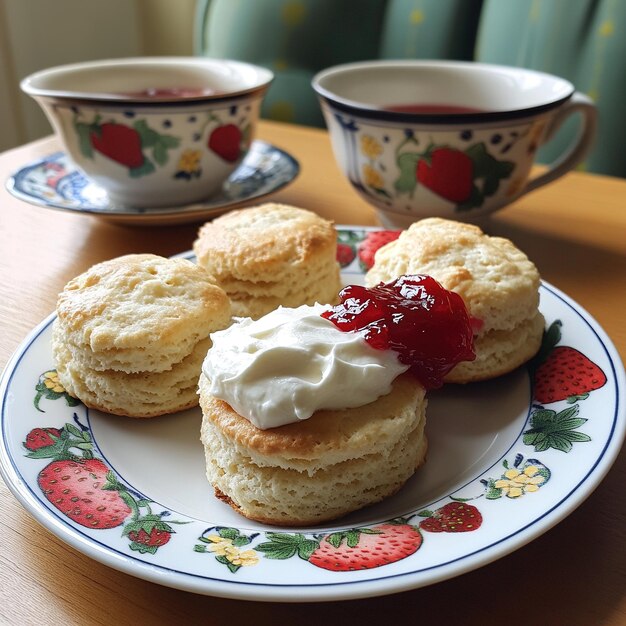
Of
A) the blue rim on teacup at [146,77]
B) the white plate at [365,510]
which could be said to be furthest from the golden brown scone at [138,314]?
the blue rim on teacup at [146,77]

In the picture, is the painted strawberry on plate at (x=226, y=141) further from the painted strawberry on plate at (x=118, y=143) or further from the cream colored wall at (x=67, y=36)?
the cream colored wall at (x=67, y=36)

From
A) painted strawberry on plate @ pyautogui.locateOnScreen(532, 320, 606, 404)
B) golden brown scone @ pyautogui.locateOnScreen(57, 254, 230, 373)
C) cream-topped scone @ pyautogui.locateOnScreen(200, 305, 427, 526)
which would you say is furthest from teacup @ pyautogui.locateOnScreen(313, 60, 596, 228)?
cream-topped scone @ pyautogui.locateOnScreen(200, 305, 427, 526)

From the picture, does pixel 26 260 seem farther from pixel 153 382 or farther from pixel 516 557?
pixel 516 557

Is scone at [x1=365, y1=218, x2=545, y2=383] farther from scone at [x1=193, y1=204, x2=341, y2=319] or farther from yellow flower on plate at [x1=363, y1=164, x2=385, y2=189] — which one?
yellow flower on plate at [x1=363, y1=164, x2=385, y2=189]

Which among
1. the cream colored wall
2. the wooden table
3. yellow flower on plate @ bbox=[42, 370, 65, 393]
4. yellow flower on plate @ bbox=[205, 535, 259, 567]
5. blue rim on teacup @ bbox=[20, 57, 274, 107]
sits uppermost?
blue rim on teacup @ bbox=[20, 57, 274, 107]

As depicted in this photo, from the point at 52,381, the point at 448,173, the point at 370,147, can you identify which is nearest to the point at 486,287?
the point at 448,173

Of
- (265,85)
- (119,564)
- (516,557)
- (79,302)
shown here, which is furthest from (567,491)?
(265,85)
